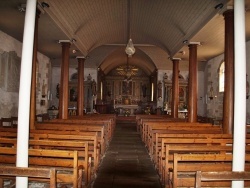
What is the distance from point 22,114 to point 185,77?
1732 centimetres

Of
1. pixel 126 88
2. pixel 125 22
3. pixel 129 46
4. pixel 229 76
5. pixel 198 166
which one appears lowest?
pixel 198 166

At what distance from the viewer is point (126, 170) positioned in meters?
5.14

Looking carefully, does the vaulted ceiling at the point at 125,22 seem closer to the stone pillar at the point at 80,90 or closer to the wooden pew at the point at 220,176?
the stone pillar at the point at 80,90

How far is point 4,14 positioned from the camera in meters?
6.95

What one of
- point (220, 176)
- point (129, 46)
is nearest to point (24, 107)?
point (220, 176)

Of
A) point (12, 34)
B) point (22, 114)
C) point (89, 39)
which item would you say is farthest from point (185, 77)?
point (22, 114)

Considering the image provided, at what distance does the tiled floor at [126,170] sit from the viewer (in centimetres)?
430

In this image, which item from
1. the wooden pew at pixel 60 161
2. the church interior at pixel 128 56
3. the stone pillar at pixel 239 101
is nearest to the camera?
the stone pillar at pixel 239 101

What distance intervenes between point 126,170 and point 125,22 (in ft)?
23.8

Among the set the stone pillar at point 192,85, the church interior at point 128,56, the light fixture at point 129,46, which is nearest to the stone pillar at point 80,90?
the church interior at point 128,56

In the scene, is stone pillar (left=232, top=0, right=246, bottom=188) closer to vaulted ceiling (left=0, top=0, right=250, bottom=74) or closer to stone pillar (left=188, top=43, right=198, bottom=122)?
vaulted ceiling (left=0, top=0, right=250, bottom=74)

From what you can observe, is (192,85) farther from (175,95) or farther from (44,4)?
(44,4)

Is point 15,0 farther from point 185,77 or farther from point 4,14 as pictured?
point 185,77

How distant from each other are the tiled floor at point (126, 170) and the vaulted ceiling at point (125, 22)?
4.41 metres
